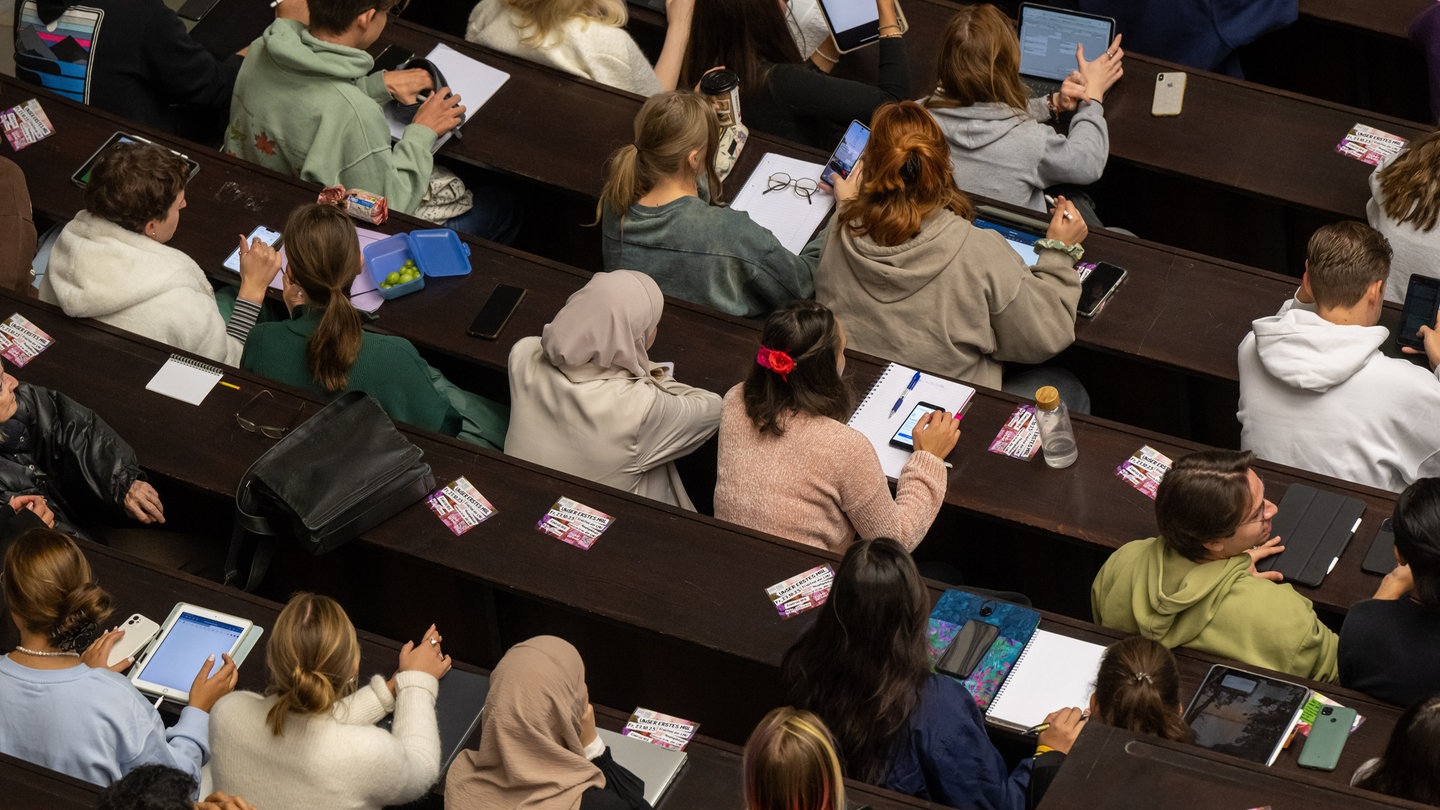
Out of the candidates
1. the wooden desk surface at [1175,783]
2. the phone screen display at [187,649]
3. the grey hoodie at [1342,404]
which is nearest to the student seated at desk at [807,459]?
the grey hoodie at [1342,404]

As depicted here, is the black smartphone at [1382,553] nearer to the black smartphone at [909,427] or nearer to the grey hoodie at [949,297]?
the grey hoodie at [949,297]

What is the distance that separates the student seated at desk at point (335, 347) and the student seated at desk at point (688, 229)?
738 millimetres

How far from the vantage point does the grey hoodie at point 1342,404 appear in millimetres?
4488

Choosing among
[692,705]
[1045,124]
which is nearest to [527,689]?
[692,705]

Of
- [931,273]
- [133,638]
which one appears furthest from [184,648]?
[931,273]

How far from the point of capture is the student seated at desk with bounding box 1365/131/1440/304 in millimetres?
5008

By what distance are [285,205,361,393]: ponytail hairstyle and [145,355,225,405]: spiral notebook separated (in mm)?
358

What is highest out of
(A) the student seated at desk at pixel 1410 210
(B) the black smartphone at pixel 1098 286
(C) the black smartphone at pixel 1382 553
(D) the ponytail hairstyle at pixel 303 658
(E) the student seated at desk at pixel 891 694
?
(A) the student seated at desk at pixel 1410 210

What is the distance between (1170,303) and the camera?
5051 millimetres

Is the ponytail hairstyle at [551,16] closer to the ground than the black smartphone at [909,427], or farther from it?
farther from it

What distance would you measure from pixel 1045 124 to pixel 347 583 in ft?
9.17

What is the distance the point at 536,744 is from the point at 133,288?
2318mm

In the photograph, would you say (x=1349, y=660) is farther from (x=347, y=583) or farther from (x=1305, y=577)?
(x=347, y=583)

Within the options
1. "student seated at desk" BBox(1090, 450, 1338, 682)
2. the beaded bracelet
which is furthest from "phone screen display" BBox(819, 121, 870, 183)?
"student seated at desk" BBox(1090, 450, 1338, 682)
